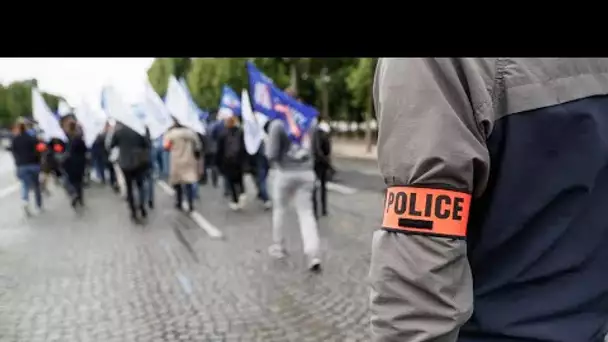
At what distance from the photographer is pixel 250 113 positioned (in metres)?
12.4

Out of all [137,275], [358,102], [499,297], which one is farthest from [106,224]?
[358,102]

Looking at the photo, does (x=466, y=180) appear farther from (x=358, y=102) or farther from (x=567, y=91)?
(x=358, y=102)

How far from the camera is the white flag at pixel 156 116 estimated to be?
12.5 metres

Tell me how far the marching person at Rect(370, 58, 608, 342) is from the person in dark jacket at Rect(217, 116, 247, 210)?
1070 cm

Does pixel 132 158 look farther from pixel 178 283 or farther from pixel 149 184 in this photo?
pixel 178 283

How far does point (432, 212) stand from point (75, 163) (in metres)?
13.0

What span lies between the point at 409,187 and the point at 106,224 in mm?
9990

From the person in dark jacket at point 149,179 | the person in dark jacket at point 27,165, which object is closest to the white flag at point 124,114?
the person in dark jacket at point 149,179

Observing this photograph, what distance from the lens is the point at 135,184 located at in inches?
449

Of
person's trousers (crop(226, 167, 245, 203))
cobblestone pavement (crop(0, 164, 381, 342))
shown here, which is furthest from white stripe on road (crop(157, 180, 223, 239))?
person's trousers (crop(226, 167, 245, 203))

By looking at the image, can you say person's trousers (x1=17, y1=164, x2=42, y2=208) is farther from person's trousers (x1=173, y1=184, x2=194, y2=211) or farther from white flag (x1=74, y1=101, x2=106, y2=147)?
white flag (x1=74, y1=101, x2=106, y2=147)

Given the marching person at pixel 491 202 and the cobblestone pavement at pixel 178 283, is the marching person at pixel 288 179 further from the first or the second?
the marching person at pixel 491 202

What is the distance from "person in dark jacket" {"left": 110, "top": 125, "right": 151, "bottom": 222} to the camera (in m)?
10.9

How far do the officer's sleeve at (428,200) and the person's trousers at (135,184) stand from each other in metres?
10.0
